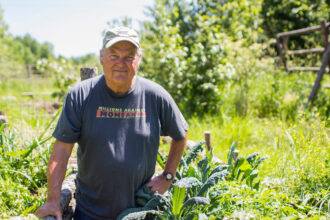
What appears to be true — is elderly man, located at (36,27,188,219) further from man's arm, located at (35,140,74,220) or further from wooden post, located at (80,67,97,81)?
wooden post, located at (80,67,97,81)

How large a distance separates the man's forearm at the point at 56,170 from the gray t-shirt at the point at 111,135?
0.24 feet

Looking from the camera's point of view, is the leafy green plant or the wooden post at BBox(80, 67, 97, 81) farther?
the wooden post at BBox(80, 67, 97, 81)

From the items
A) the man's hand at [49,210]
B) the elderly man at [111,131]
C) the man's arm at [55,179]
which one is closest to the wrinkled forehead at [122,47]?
the elderly man at [111,131]

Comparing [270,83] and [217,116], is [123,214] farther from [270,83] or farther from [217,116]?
[270,83]

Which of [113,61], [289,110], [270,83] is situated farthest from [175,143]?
[270,83]

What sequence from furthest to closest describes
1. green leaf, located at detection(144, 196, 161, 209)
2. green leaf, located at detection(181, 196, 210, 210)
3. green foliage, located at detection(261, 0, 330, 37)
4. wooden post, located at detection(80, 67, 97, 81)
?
1. green foliage, located at detection(261, 0, 330, 37)
2. wooden post, located at detection(80, 67, 97, 81)
3. green leaf, located at detection(144, 196, 161, 209)
4. green leaf, located at detection(181, 196, 210, 210)

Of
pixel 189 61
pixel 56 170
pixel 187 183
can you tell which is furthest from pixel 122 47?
pixel 189 61

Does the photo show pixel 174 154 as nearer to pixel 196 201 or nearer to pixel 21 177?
pixel 196 201

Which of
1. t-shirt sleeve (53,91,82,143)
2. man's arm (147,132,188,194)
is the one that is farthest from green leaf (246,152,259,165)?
t-shirt sleeve (53,91,82,143)

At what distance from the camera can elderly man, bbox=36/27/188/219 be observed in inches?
80.1

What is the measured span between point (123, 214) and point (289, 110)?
4.61 meters

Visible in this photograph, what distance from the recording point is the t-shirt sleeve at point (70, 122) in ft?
6.61

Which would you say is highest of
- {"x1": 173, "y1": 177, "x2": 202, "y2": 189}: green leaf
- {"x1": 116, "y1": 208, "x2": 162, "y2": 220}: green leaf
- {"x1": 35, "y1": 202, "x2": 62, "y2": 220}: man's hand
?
{"x1": 173, "y1": 177, "x2": 202, "y2": 189}: green leaf

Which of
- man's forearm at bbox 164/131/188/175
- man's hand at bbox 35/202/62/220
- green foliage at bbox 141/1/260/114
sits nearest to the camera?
man's hand at bbox 35/202/62/220
